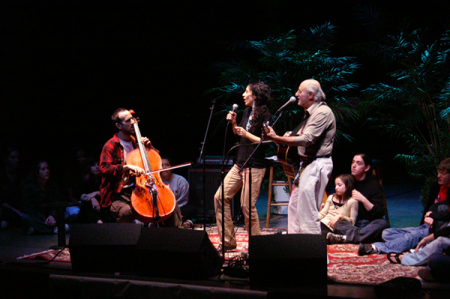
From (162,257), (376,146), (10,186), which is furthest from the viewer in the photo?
(376,146)

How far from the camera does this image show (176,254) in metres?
2.89

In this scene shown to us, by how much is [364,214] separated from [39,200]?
4.21 metres

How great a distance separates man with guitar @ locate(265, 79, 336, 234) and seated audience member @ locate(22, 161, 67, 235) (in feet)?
11.6

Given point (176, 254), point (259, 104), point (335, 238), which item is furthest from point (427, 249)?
point (176, 254)

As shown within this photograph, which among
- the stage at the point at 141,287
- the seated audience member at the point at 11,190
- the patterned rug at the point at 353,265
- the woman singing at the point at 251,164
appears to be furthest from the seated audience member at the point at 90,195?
the stage at the point at 141,287

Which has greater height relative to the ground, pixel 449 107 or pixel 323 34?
pixel 323 34

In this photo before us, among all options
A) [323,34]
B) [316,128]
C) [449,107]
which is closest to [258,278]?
[316,128]

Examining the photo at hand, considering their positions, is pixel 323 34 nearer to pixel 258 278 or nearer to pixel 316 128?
pixel 316 128

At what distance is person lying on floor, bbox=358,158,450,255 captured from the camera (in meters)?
4.12

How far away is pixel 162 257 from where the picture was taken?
9.64 feet

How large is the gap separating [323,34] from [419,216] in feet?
10.3

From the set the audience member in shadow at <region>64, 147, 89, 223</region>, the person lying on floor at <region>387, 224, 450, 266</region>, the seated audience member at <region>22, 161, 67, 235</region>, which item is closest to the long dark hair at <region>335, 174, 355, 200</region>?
the person lying on floor at <region>387, 224, 450, 266</region>

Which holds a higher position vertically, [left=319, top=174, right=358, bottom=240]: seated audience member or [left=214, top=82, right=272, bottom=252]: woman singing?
[left=214, top=82, right=272, bottom=252]: woman singing

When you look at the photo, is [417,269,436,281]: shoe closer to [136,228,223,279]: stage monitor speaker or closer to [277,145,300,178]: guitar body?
[277,145,300,178]: guitar body
